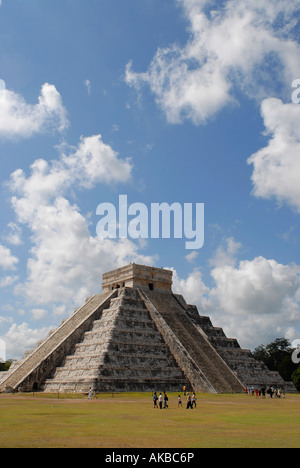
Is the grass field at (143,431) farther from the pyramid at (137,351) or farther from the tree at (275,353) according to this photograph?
the tree at (275,353)

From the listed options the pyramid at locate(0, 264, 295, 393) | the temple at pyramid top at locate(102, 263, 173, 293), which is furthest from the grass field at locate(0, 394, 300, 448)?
the temple at pyramid top at locate(102, 263, 173, 293)

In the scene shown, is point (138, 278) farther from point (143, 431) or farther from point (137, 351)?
point (143, 431)

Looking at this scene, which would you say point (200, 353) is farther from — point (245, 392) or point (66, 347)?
point (66, 347)

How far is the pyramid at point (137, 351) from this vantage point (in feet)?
104

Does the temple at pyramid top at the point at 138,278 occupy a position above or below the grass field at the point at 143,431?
above

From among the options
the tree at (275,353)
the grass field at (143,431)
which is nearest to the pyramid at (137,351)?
the grass field at (143,431)

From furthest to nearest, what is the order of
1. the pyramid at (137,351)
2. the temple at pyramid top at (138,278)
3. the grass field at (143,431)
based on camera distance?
1. the temple at pyramid top at (138,278)
2. the pyramid at (137,351)
3. the grass field at (143,431)

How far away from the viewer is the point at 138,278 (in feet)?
145

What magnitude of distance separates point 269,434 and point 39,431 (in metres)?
6.88

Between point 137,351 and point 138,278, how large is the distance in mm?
11216

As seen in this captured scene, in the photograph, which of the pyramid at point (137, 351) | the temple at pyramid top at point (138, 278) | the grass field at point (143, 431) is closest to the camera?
the grass field at point (143, 431)

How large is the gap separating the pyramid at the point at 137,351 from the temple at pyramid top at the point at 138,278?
11 centimetres
